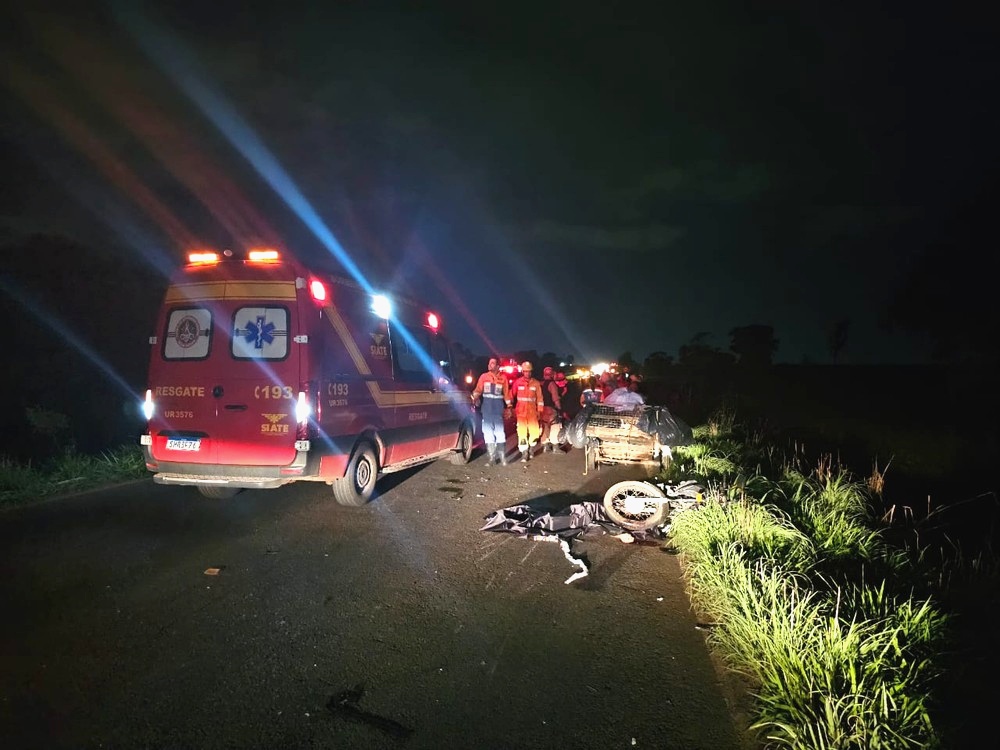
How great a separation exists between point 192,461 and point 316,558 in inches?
77.4

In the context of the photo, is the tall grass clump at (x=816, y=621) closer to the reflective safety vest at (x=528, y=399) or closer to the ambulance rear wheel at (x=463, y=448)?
the ambulance rear wheel at (x=463, y=448)

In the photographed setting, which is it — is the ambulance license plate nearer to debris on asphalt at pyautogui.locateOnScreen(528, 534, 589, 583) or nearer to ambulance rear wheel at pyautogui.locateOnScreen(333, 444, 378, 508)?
ambulance rear wheel at pyautogui.locateOnScreen(333, 444, 378, 508)

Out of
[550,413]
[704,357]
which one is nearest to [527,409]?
[550,413]

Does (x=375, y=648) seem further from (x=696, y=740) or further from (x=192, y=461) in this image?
(x=192, y=461)

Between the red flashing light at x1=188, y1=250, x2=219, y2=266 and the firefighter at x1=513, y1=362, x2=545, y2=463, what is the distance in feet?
18.5

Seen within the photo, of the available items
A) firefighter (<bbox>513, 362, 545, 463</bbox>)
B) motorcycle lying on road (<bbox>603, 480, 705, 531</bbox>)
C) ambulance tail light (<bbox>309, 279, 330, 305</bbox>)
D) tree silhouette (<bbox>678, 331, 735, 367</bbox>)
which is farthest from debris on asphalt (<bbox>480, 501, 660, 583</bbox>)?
tree silhouette (<bbox>678, 331, 735, 367</bbox>)

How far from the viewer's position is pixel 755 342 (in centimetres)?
6788

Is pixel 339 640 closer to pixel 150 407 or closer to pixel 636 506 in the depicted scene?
pixel 636 506

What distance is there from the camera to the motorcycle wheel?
220 inches

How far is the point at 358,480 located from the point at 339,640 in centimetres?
330

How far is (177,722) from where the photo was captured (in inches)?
105

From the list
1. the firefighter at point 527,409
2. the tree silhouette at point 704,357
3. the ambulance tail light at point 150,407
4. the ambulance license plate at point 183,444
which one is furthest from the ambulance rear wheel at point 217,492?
the tree silhouette at point 704,357

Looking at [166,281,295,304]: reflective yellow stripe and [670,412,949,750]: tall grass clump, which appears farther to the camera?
[166,281,295,304]: reflective yellow stripe

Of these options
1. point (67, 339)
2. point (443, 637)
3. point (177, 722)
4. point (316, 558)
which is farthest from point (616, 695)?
point (67, 339)
